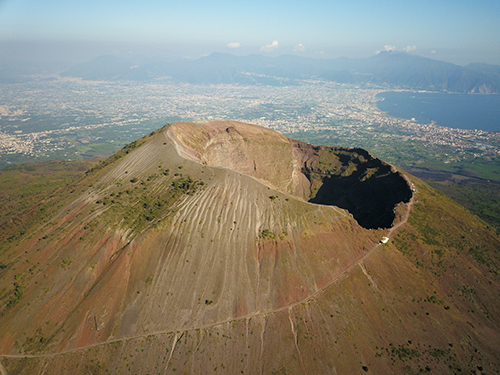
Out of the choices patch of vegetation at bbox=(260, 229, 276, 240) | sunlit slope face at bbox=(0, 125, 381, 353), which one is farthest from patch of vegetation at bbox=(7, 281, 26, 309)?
patch of vegetation at bbox=(260, 229, 276, 240)

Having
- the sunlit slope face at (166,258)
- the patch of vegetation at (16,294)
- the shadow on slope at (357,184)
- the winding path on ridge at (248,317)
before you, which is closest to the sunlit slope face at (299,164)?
the shadow on slope at (357,184)

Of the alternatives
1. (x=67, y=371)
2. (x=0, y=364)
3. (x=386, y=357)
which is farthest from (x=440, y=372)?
(x=0, y=364)

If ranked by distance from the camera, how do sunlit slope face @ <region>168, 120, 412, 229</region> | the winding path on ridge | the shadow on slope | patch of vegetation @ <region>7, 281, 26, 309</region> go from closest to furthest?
the winding path on ridge, patch of vegetation @ <region>7, 281, 26, 309</region>, the shadow on slope, sunlit slope face @ <region>168, 120, 412, 229</region>

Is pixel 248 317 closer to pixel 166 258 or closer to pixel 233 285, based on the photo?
pixel 233 285

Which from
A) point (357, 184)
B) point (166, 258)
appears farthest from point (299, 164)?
point (166, 258)

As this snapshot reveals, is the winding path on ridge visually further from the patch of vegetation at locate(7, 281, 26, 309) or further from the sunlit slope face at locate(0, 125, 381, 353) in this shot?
the patch of vegetation at locate(7, 281, 26, 309)

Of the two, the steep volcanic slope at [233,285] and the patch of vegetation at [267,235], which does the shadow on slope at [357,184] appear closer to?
the steep volcanic slope at [233,285]
